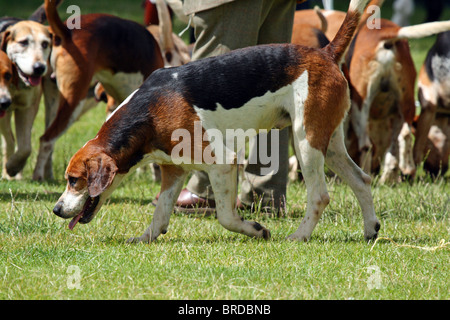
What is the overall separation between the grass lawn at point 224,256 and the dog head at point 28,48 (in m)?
1.17

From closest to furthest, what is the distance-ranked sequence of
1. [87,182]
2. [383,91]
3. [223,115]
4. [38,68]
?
[87,182] < [223,115] < [38,68] < [383,91]

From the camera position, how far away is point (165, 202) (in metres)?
4.40

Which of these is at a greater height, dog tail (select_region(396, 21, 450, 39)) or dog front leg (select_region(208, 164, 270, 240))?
dog tail (select_region(396, 21, 450, 39))

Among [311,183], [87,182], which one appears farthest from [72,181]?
[311,183]

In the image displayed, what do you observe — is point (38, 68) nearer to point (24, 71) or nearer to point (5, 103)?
point (24, 71)

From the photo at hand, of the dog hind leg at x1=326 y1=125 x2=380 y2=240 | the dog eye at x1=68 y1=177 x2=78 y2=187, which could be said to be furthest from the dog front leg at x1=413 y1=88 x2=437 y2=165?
the dog eye at x1=68 y1=177 x2=78 y2=187

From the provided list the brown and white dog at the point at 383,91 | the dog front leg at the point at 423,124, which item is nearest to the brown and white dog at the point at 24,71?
the brown and white dog at the point at 383,91

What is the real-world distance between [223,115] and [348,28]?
2.88 feet

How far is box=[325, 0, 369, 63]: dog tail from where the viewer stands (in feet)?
14.0

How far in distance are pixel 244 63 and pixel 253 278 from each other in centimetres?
130

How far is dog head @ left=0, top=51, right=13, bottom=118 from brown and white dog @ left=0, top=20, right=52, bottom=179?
0.03m

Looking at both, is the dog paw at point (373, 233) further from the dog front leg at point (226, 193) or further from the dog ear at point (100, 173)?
the dog ear at point (100, 173)

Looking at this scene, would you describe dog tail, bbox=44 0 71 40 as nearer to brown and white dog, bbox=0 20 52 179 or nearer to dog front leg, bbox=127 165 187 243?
brown and white dog, bbox=0 20 52 179

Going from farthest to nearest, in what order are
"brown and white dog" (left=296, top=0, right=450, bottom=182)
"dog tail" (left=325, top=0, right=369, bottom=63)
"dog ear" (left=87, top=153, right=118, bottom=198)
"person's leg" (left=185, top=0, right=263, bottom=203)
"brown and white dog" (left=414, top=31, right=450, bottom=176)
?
"brown and white dog" (left=414, top=31, right=450, bottom=176)
"brown and white dog" (left=296, top=0, right=450, bottom=182)
"person's leg" (left=185, top=0, right=263, bottom=203)
"dog tail" (left=325, top=0, right=369, bottom=63)
"dog ear" (left=87, top=153, right=118, bottom=198)
